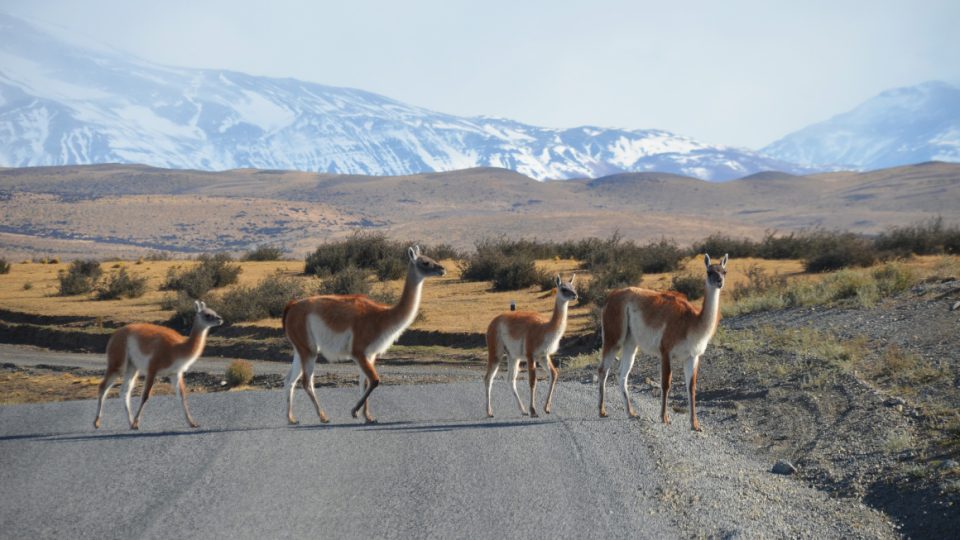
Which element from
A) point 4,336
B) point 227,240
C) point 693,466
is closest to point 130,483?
point 693,466

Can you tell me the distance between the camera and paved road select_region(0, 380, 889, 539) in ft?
27.3

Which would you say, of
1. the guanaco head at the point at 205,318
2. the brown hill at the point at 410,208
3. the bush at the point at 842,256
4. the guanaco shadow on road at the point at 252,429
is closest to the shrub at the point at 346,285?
the bush at the point at 842,256

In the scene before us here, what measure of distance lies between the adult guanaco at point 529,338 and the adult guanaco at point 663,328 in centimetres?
63

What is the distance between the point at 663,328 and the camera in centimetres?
1286

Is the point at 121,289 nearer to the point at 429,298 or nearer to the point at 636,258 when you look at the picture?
the point at 429,298

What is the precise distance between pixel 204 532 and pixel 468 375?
44.6ft

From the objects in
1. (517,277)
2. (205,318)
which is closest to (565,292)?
(205,318)

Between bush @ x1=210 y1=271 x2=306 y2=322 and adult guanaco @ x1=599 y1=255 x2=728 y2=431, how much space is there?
19391 millimetres

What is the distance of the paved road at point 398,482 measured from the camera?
27.3ft

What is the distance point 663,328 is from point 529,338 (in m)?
1.84

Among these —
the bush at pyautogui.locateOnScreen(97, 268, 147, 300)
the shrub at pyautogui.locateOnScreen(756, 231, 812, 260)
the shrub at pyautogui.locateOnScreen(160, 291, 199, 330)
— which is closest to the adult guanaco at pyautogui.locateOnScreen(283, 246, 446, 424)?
the shrub at pyautogui.locateOnScreen(160, 291, 199, 330)

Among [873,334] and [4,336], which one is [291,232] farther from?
[873,334]

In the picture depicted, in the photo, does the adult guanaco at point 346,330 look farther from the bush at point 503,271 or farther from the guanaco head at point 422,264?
the bush at point 503,271

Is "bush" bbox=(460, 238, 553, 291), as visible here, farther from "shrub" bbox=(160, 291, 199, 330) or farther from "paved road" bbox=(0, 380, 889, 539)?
"paved road" bbox=(0, 380, 889, 539)
